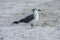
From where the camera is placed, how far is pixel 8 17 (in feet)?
53.7

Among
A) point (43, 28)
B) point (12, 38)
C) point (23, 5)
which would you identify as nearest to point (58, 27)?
point (43, 28)

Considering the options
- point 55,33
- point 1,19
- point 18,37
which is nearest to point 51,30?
point 55,33

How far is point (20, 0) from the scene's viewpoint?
22453 millimetres

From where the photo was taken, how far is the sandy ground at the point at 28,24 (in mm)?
11961

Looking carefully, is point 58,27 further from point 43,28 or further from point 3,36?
point 3,36

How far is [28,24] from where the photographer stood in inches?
555

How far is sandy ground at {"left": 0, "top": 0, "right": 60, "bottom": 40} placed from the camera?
12.0 meters

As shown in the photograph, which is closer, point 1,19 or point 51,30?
point 51,30

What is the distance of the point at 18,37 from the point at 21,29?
1.36 m

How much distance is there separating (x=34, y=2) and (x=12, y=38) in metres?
9.76

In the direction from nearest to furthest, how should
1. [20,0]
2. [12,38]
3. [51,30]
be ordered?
1. [12,38]
2. [51,30]
3. [20,0]

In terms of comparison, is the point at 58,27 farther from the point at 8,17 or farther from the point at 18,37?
the point at 8,17

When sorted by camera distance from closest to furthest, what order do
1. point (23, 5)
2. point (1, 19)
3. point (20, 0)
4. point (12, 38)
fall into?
1. point (12, 38)
2. point (1, 19)
3. point (23, 5)
4. point (20, 0)

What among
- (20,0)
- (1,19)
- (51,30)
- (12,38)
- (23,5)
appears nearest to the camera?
(12,38)
